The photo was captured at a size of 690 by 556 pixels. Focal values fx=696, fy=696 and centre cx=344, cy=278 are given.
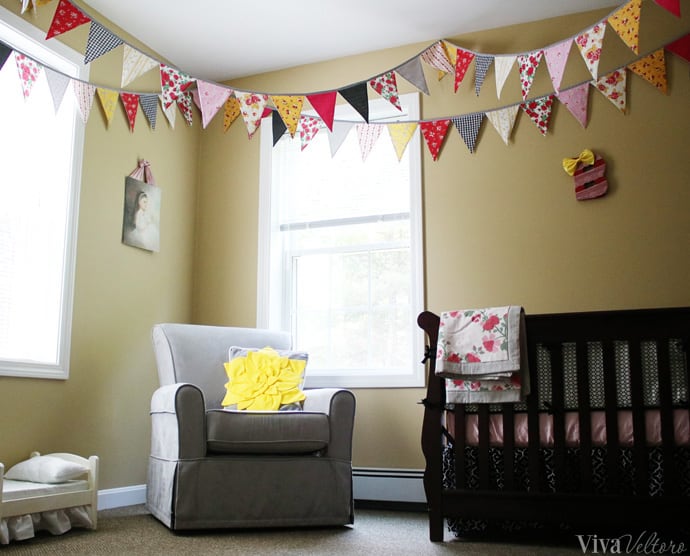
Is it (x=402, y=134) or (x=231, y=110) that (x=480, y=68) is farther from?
(x=231, y=110)

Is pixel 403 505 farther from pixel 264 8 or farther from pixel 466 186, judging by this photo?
pixel 264 8

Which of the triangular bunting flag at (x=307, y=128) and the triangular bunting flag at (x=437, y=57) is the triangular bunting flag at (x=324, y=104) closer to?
the triangular bunting flag at (x=307, y=128)

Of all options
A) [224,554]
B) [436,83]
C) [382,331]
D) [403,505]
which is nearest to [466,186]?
[436,83]

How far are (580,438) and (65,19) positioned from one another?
96.3 inches

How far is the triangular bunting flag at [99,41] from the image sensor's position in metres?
2.77

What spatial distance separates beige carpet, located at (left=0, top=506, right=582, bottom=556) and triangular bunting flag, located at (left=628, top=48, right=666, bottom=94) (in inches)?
81.6

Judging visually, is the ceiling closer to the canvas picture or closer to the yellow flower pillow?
the canvas picture

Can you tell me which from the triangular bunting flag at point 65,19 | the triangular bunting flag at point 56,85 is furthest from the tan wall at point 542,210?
the triangular bunting flag at point 65,19

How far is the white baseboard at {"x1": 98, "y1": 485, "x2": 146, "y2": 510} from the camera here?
3164mm

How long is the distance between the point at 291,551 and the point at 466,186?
6.70ft

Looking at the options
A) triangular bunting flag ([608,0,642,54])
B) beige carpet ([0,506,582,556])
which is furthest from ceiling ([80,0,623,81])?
beige carpet ([0,506,582,556])

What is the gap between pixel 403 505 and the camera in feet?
11.1

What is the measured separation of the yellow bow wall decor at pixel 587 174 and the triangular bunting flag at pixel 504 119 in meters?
0.33

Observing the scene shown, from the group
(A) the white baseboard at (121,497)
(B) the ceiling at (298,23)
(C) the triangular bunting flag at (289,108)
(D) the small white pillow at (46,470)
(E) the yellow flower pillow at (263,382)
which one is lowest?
(A) the white baseboard at (121,497)
